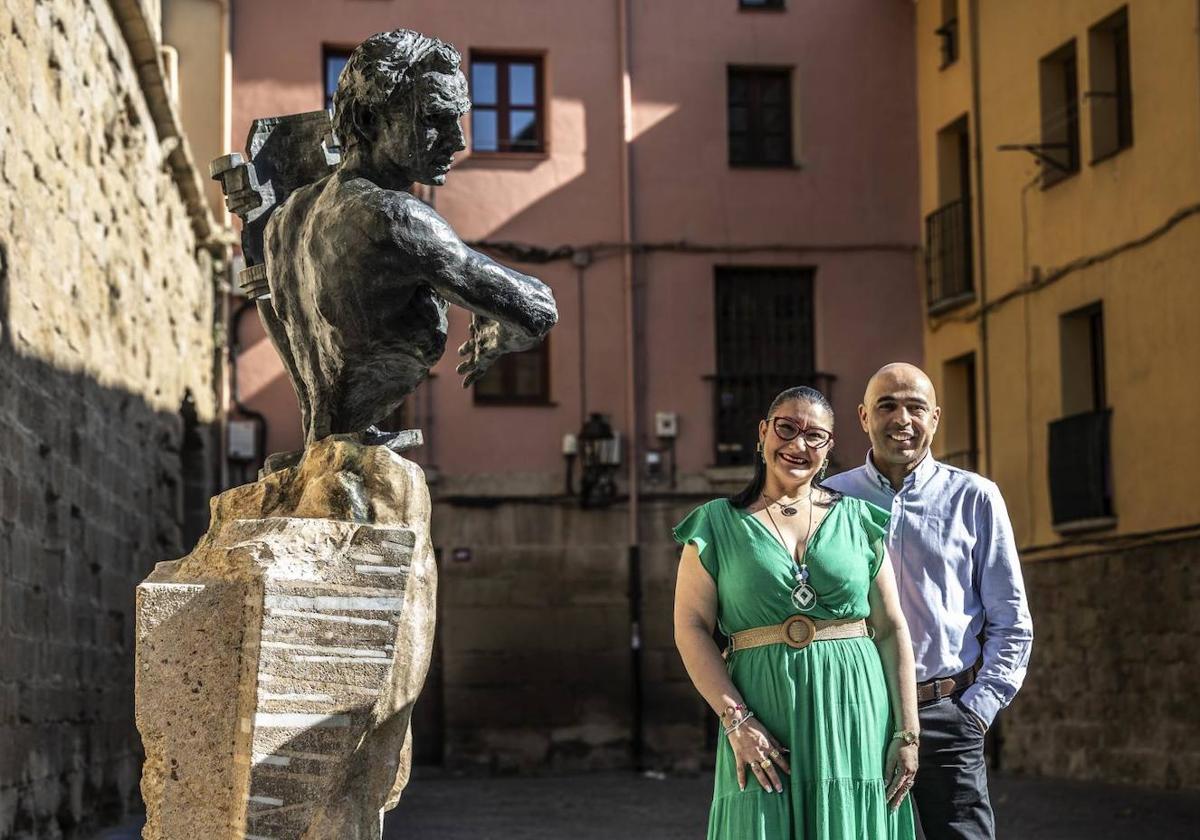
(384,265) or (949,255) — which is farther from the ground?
(949,255)

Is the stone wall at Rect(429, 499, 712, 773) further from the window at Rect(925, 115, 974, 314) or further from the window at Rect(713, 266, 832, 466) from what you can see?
the window at Rect(925, 115, 974, 314)

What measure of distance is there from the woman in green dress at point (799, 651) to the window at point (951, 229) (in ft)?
51.2

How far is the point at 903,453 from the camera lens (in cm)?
508

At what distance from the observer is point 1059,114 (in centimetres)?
1836

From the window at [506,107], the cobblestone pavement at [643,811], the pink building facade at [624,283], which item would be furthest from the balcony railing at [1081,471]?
the window at [506,107]

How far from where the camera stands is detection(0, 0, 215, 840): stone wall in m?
8.72

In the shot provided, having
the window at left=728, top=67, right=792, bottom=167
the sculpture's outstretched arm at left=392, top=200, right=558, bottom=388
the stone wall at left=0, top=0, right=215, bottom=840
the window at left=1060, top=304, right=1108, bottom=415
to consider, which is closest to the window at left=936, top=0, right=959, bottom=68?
the window at left=728, top=67, right=792, bottom=167

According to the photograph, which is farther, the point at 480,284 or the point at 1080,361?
the point at 1080,361

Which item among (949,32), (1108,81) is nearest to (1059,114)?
(1108,81)

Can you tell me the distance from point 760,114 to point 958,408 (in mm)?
3770

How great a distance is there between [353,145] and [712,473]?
16603mm

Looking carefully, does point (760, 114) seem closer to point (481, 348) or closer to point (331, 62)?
point (331, 62)

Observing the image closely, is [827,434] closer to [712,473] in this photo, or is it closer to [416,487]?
[416,487]

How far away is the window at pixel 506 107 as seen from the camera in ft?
68.9
